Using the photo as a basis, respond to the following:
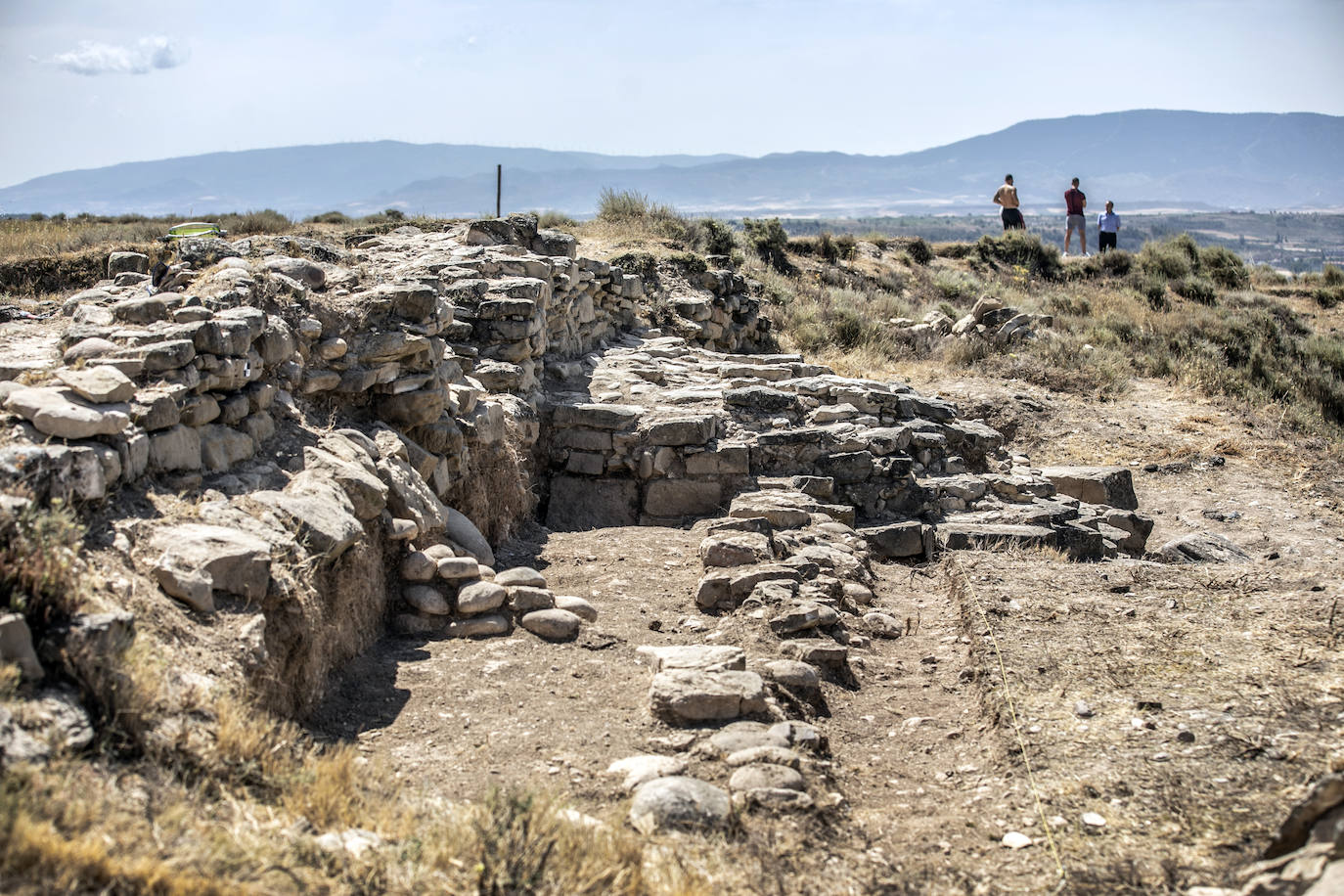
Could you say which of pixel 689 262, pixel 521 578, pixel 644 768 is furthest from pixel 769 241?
pixel 644 768

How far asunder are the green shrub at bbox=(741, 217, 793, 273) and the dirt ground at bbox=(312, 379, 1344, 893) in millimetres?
13668

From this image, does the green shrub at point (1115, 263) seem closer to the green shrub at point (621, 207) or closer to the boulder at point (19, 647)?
the green shrub at point (621, 207)

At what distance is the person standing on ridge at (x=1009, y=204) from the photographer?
920 inches

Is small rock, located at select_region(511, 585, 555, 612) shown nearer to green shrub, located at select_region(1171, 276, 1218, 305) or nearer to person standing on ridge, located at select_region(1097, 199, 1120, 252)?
green shrub, located at select_region(1171, 276, 1218, 305)

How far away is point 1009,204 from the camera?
23.8 meters

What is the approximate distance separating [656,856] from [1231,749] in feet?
8.38

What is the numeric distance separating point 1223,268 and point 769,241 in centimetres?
1185

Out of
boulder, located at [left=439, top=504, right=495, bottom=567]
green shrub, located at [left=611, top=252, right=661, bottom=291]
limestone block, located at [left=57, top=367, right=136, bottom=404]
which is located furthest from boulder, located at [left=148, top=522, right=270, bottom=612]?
green shrub, located at [left=611, top=252, right=661, bottom=291]

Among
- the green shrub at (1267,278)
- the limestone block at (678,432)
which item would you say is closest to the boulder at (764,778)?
the limestone block at (678,432)

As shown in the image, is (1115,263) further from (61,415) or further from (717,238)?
(61,415)

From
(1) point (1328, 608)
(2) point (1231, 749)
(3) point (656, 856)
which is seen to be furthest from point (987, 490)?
(3) point (656, 856)

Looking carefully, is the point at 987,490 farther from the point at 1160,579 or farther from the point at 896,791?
the point at 896,791

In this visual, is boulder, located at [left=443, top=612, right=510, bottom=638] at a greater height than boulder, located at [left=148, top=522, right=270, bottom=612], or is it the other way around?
boulder, located at [left=148, top=522, right=270, bottom=612]

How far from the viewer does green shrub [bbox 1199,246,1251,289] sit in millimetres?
23594
